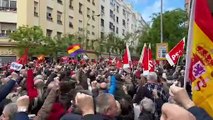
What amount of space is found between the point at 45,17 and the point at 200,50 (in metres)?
41.7

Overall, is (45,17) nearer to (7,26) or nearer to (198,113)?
(7,26)

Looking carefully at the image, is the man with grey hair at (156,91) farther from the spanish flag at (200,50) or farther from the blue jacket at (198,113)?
the blue jacket at (198,113)

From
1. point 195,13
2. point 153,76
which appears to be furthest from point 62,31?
point 195,13

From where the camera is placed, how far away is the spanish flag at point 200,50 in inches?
160

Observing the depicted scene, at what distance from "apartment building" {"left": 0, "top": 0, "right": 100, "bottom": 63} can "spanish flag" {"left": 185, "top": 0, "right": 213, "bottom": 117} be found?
36.4 metres

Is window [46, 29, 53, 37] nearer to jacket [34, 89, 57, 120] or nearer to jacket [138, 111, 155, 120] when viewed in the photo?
jacket [138, 111, 155, 120]

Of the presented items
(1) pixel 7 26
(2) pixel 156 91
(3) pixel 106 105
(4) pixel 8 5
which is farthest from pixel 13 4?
(3) pixel 106 105

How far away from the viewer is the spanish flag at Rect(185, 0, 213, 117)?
4066 millimetres

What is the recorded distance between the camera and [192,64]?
13.9ft

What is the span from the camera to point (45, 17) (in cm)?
4506

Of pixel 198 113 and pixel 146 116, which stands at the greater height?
pixel 198 113

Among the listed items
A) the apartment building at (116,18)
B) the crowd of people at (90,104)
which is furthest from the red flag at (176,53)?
the apartment building at (116,18)

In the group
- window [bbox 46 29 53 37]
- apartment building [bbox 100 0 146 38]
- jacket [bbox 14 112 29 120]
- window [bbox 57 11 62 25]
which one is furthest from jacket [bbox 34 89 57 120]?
apartment building [bbox 100 0 146 38]

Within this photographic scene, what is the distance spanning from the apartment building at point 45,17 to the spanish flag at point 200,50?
36.4 meters
